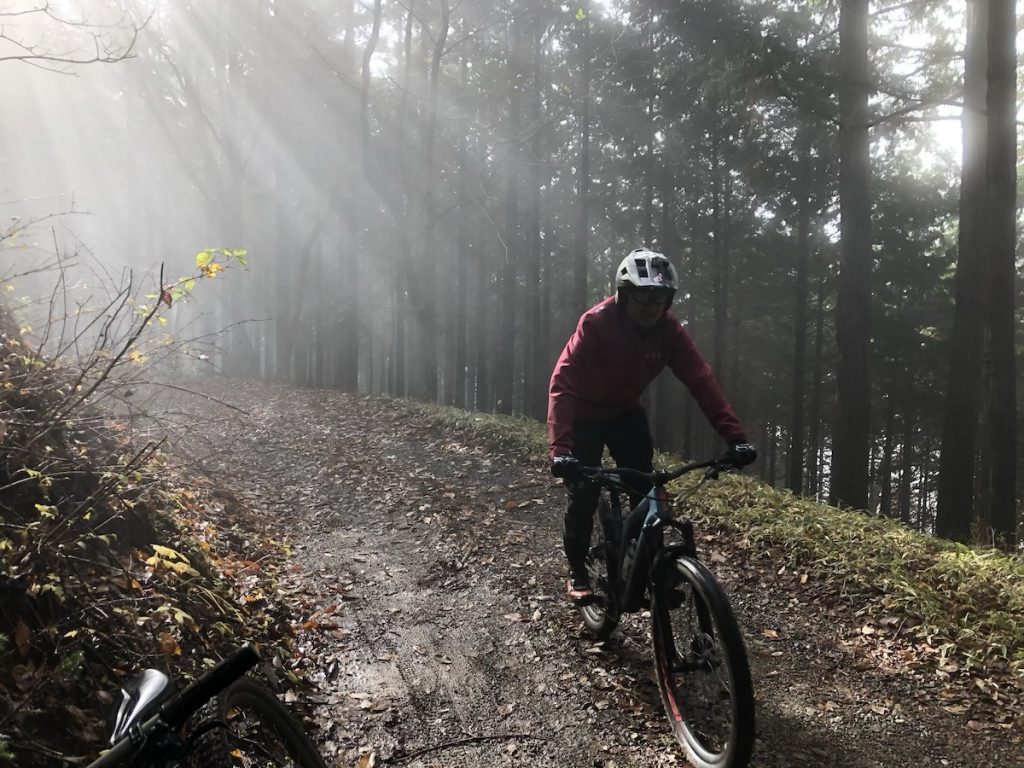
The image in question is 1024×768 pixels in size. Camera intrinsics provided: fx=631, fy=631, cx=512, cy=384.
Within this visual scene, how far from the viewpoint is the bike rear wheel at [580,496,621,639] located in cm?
400

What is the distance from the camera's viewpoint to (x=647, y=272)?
12.2 feet

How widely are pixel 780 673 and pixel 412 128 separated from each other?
2249 centimetres

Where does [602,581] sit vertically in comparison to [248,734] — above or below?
below

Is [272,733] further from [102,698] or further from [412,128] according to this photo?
[412,128]

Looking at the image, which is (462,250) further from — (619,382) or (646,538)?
(646,538)

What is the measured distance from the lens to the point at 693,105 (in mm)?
17422

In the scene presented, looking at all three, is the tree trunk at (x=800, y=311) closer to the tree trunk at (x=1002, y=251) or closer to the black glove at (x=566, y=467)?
the tree trunk at (x=1002, y=251)

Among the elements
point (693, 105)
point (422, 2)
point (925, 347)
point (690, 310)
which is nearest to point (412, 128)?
point (422, 2)

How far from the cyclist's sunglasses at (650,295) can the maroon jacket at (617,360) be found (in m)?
0.19

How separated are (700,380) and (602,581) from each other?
147 cm

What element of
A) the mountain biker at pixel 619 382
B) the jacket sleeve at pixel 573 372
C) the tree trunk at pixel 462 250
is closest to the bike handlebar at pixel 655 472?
the mountain biker at pixel 619 382

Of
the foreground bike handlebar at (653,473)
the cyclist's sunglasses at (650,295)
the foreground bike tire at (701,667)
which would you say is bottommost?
the foreground bike tire at (701,667)

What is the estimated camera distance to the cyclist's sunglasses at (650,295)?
3.71 m

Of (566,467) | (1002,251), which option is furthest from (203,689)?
(1002,251)
